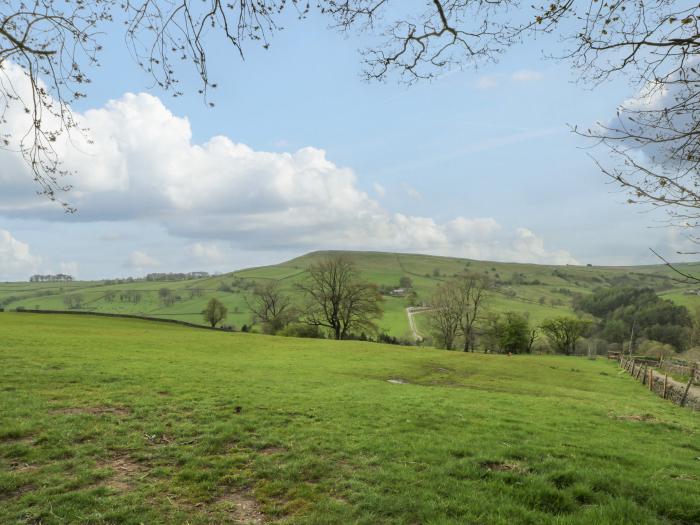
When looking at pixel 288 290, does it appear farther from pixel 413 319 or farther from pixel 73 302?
pixel 73 302

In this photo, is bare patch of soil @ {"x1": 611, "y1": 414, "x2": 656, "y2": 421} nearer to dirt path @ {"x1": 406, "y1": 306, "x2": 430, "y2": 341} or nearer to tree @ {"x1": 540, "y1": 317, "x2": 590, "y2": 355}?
dirt path @ {"x1": 406, "y1": 306, "x2": 430, "y2": 341}

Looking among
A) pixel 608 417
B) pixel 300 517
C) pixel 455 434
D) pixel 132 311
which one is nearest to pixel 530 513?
pixel 300 517

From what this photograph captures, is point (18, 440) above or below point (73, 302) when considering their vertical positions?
above

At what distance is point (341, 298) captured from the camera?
61969 mm

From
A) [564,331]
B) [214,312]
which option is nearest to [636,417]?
[564,331]

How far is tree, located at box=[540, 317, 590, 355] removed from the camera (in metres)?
80.4

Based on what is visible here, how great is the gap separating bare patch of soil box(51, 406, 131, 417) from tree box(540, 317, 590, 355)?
83781 mm

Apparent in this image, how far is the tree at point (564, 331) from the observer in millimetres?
80438

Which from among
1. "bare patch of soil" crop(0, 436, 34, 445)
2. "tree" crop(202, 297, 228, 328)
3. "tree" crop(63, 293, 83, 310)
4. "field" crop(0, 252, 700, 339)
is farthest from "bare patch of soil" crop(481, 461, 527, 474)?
"tree" crop(63, 293, 83, 310)

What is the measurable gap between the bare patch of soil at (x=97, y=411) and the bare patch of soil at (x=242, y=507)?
19.6ft

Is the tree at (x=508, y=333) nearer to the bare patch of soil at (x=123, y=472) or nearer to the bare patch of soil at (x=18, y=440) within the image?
the bare patch of soil at (x=123, y=472)

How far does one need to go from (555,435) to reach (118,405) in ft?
39.4

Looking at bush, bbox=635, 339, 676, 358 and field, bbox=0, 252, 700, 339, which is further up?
field, bbox=0, 252, 700, 339

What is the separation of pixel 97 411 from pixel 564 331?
86.8 m
